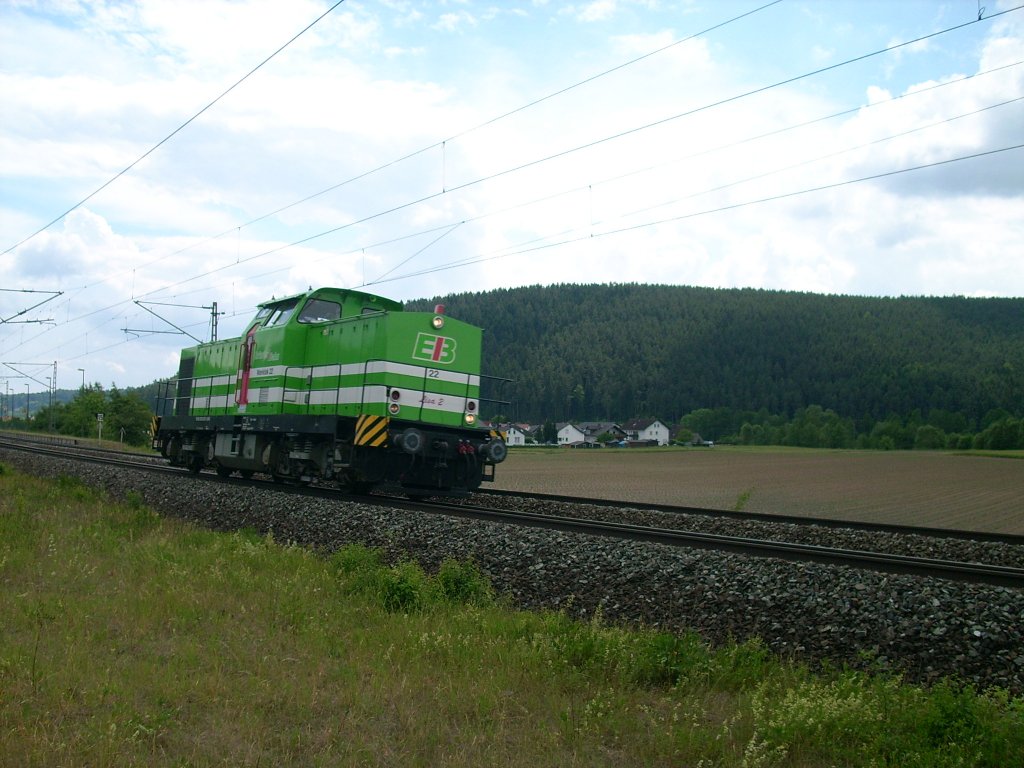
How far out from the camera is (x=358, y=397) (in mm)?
13781

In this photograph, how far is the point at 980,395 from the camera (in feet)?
289

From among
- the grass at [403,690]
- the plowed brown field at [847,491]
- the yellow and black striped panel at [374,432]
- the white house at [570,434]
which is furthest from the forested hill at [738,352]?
the grass at [403,690]

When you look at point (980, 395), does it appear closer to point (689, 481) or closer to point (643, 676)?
point (689, 481)

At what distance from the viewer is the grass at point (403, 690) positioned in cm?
416

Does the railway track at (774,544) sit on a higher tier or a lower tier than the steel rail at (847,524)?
lower

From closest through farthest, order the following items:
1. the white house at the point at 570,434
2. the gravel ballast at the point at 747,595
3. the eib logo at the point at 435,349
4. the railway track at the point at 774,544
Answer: the gravel ballast at the point at 747,595, the railway track at the point at 774,544, the eib logo at the point at 435,349, the white house at the point at 570,434

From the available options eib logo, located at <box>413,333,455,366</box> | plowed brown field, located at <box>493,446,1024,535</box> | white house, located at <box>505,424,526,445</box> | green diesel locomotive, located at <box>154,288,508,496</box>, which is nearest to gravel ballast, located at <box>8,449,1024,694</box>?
green diesel locomotive, located at <box>154,288,508,496</box>

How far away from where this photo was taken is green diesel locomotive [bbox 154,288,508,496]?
13523mm

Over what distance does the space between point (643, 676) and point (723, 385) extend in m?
107

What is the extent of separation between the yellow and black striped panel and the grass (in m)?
5.26

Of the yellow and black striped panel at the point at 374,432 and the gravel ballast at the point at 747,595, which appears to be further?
the yellow and black striped panel at the point at 374,432

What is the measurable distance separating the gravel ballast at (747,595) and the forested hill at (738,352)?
87.2 meters

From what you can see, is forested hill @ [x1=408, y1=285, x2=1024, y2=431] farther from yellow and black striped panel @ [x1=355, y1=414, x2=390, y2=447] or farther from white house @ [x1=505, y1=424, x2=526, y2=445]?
yellow and black striped panel @ [x1=355, y1=414, x2=390, y2=447]

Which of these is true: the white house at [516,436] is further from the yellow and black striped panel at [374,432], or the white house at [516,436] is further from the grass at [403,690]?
the grass at [403,690]
